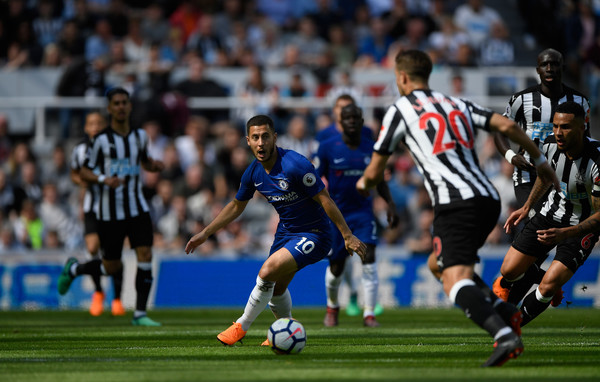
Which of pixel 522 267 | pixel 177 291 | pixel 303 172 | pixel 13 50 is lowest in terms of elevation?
pixel 177 291

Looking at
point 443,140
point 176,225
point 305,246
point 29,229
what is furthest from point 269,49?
point 443,140

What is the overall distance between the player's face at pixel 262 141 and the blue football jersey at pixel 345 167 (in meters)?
3.43

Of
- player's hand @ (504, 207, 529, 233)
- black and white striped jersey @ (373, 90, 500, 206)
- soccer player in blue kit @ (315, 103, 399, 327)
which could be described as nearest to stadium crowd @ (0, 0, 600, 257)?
soccer player in blue kit @ (315, 103, 399, 327)

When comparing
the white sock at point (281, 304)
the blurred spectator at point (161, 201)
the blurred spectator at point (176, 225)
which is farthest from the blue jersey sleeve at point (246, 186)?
the blurred spectator at point (161, 201)

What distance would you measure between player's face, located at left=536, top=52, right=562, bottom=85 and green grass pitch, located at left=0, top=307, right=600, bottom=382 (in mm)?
2564

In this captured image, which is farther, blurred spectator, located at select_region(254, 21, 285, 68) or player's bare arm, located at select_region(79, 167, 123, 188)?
blurred spectator, located at select_region(254, 21, 285, 68)

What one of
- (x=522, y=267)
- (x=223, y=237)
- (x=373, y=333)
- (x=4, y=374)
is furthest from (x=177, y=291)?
(x=4, y=374)

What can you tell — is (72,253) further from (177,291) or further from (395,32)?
(395,32)

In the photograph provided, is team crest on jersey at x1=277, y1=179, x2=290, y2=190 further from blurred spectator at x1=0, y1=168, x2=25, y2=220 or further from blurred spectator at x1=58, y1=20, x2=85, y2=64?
blurred spectator at x1=58, y1=20, x2=85, y2=64

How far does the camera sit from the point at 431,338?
→ 927 centimetres

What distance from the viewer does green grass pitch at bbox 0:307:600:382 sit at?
20.5 feet

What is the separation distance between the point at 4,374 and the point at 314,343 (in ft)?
10.4

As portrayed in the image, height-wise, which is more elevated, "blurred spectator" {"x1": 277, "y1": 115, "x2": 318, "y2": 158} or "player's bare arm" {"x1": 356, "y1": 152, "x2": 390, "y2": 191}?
"blurred spectator" {"x1": 277, "y1": 115, "x2": 318, "y2": 158}

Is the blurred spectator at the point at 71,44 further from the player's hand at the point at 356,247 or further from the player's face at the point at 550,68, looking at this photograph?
the player's hand at the point at 356,247
